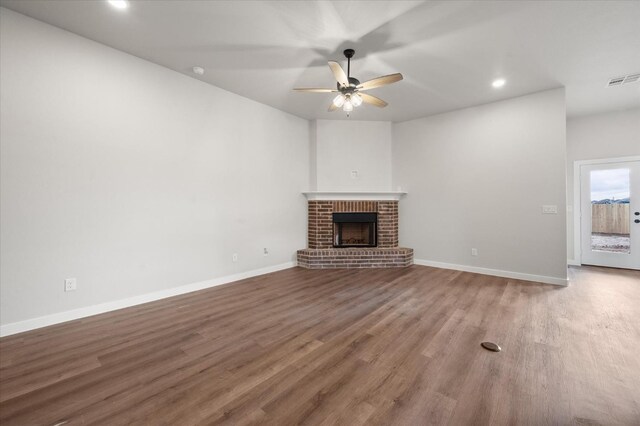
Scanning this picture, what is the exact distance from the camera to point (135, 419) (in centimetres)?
145

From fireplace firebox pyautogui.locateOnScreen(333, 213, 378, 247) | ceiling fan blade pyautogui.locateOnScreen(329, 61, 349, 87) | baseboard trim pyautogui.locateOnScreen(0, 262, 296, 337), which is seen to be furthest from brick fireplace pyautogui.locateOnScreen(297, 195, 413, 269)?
ceiling fan blade pyautogui.locateOnScreen(329, 61, 349, 87)

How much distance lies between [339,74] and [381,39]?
61cm

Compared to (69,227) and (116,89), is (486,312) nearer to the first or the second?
(69,227)

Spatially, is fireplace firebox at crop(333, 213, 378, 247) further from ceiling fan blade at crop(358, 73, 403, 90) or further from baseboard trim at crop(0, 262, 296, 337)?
ceiling fan blade at crop(358, 73, 403, 90)

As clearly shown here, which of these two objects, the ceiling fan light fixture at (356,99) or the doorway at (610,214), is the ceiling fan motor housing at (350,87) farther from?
the doorway at (610,214)

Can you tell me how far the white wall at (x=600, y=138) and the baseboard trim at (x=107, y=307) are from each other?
6576mm

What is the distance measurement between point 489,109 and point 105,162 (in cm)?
558

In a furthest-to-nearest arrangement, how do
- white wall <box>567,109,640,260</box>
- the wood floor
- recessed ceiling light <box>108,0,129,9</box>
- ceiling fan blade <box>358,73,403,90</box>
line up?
1. white wall <box>567,109,640,260</box>
2. ceiling fan blade <box>358,73,403,90</box>
3. recessed ceiling light <box>108,0,129,9</box>
4. the wood floor

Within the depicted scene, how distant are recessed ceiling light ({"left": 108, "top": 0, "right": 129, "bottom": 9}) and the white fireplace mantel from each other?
11.8 feet

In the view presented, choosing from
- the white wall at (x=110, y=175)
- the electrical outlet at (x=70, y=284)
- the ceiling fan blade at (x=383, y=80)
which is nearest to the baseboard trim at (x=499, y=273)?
the white wall at (x=110, y=175)

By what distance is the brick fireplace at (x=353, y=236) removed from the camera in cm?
501

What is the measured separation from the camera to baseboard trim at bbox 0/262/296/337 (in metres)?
2.46

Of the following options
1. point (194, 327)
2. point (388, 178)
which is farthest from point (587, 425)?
point (388, 178)

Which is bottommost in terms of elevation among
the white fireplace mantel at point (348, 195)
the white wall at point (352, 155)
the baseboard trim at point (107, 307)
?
the baseboard trim at point (107, 307)
